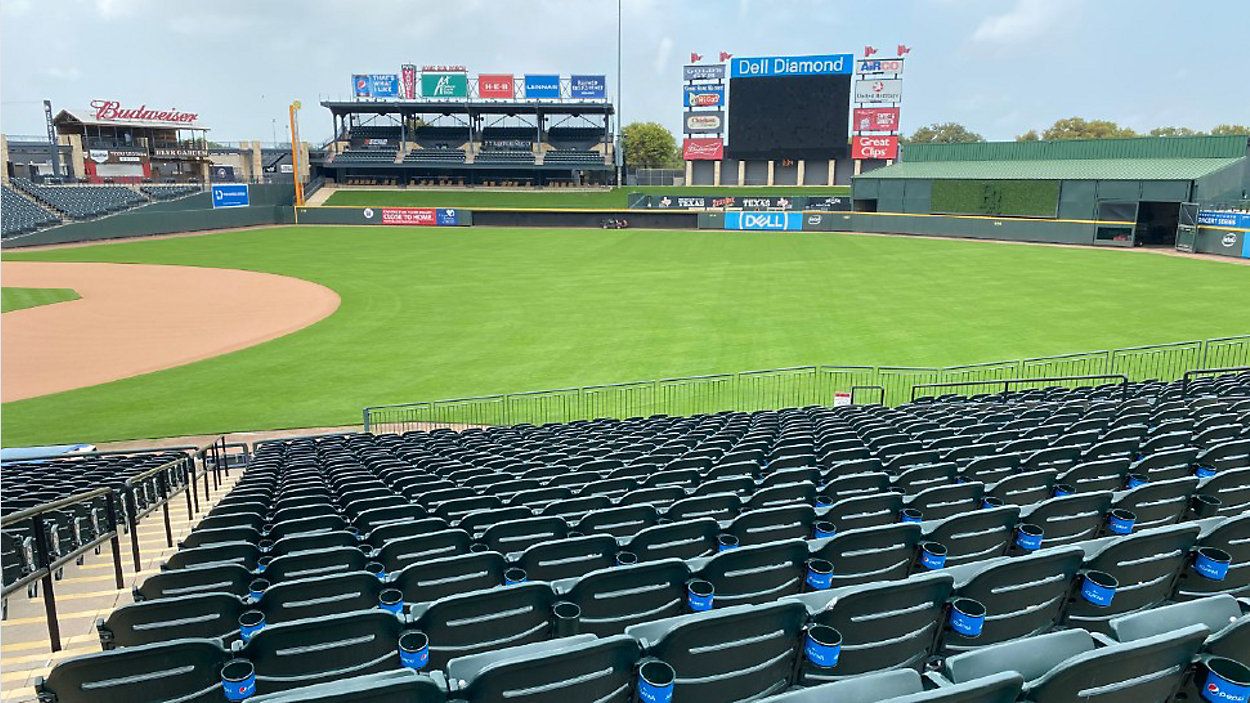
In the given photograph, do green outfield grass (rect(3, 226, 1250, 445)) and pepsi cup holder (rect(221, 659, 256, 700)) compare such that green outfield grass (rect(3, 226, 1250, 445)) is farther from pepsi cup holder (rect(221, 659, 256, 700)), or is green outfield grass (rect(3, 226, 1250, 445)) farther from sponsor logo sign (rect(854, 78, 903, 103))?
sponsor logo sign (rect(854, 78, 903, 103))

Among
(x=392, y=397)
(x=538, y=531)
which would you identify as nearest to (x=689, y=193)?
(x=392, y=397)

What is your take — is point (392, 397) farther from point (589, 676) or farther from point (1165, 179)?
point (1165, 179)

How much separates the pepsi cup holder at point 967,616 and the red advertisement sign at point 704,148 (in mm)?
88214

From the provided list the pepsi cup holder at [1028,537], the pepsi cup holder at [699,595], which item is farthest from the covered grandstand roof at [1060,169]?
the pepsi cup holder at [699,595]

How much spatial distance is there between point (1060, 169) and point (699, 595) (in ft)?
221

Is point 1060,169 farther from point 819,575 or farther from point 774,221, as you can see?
point 819,575

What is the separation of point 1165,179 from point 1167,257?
9.68 metres

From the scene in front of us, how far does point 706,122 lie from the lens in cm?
8781

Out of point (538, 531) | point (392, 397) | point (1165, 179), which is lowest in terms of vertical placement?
point (392, 397)

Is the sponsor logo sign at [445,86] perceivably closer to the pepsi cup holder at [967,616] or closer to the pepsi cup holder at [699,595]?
the pepsi cup holder at [699,595]

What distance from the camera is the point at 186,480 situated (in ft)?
39.7

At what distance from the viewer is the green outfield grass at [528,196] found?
78562 mm

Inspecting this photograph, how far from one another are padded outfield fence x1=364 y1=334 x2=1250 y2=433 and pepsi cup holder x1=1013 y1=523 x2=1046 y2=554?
13.4 meters

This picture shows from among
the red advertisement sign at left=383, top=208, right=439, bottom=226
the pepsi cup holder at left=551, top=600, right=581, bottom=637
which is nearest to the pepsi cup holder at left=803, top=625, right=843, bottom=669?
the pepsi cup holder at left=551, top=600, right=581, bottom=637
